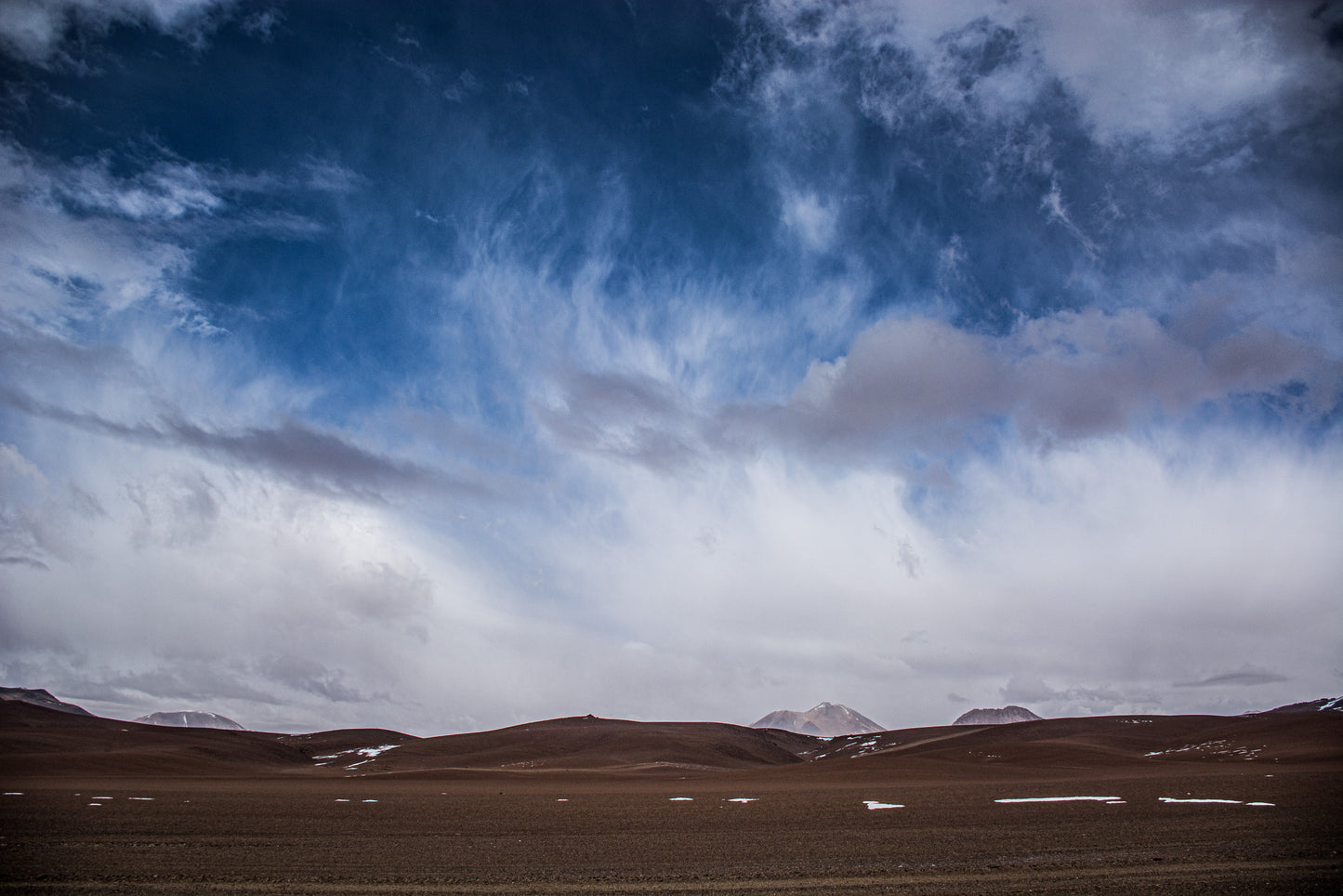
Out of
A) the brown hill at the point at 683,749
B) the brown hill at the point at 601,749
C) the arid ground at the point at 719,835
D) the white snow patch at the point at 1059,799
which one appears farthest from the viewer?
the brown hill at the point at 601,749

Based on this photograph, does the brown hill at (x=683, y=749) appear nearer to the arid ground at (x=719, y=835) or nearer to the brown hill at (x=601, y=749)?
the brown hill at (x=601, y=749)

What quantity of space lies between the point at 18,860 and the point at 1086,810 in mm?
39940

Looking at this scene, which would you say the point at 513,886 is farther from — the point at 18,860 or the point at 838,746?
the point at 838,746

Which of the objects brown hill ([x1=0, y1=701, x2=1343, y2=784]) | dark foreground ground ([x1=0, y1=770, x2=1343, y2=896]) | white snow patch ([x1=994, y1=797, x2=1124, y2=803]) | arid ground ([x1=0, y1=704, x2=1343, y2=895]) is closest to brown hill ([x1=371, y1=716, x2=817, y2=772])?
brown hill ([x1=0, y1=701, x2=1343, y2=784])

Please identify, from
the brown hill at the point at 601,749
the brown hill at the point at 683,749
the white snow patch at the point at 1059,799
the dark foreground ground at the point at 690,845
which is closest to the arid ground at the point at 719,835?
the dark foreground ground at the point at 690,845

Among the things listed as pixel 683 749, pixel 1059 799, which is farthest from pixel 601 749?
pixel 1059 799

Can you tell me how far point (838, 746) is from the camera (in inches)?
7347

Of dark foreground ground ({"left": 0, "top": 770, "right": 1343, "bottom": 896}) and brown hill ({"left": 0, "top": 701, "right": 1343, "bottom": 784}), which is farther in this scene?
brown hill ({"left": 0, "top": 701, "right": 1343, "bottom": 784})

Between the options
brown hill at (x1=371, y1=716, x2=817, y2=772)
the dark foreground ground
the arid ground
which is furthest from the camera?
brown hill at (x1=371, y1=716, x2=817, y2=772)

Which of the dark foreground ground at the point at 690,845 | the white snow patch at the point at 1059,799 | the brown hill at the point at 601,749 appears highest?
the dark foreground ground at the point at 690,845

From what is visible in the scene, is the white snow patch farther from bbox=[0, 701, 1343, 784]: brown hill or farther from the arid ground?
bbox=[0, 701, 1343, 784]: brown hill

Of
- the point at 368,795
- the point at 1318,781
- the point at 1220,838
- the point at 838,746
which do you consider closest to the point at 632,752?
the point at 838,746

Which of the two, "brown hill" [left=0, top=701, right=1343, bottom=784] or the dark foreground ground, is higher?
the dark foreground ground

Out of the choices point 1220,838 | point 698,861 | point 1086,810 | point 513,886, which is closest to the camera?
point 513,886
